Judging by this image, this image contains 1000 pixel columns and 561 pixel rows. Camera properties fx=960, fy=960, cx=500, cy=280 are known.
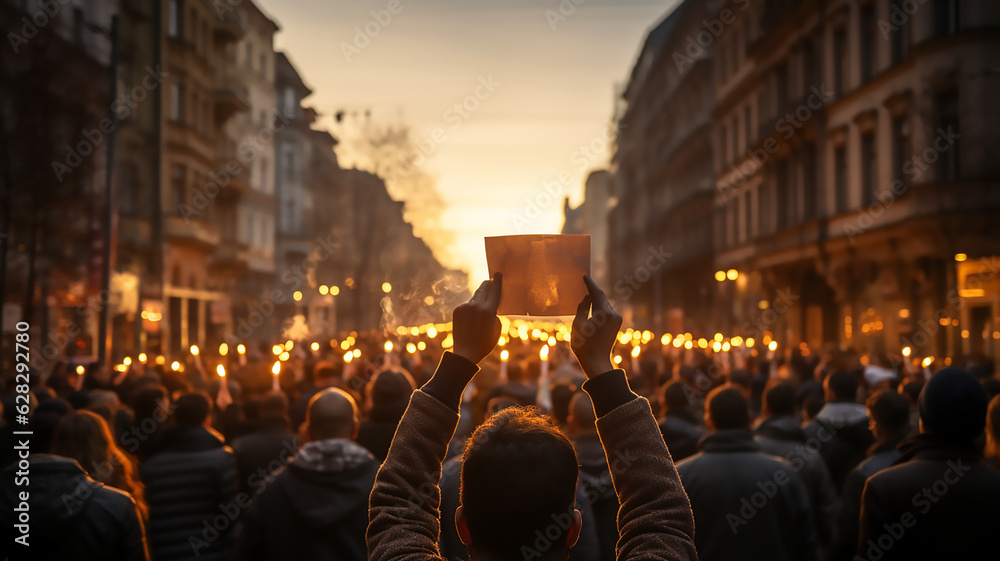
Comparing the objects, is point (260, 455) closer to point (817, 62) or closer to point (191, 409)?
point (191, 409)

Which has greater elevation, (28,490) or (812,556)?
(28,490)

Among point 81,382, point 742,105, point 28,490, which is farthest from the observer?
point 742,105

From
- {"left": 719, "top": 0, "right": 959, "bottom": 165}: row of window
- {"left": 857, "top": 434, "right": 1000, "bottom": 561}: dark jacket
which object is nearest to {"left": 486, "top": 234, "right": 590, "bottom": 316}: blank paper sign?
{"left": 857, "top": 434, "right": 1000, "bottom": 561}: dark jacket

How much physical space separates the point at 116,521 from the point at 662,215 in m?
56.2

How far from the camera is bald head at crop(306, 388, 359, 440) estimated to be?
524cm

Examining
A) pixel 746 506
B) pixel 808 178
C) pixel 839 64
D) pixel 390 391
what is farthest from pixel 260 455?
pixel 808 178

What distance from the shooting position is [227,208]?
47.2 meters

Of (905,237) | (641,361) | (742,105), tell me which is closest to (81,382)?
(641,361)

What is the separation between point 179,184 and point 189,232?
8.36ft

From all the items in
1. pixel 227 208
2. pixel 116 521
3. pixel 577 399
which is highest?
pixel 227 208

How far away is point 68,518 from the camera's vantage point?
4371 mm

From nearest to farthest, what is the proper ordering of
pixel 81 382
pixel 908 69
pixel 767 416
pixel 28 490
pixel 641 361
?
pixel 28 490 < pixel 767 416 < pixel 81 382 < pixel 641 361 < pixel 908 69

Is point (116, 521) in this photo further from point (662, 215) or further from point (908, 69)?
point (662, 215)

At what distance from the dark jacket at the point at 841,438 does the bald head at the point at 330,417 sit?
13.0ft
